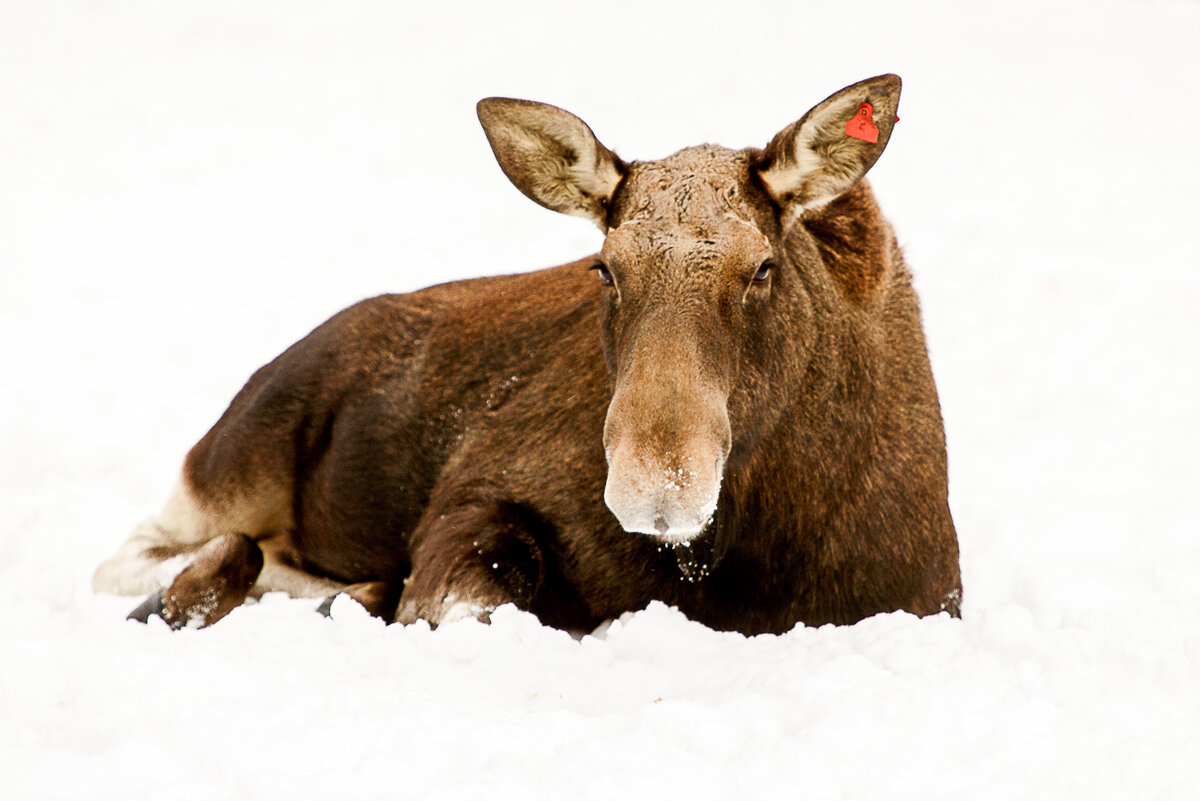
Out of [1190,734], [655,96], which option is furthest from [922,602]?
[655,96]

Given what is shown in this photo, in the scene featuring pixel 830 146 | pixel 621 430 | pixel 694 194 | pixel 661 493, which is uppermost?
pixel 830 146

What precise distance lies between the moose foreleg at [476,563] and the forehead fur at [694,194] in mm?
1346

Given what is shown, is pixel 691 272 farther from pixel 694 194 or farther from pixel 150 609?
pixel 150 609

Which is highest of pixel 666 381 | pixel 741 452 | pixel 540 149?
pixel 540 149

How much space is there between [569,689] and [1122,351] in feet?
19.8

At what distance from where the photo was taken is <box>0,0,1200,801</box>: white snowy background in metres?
3.62

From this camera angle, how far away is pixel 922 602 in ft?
16.9

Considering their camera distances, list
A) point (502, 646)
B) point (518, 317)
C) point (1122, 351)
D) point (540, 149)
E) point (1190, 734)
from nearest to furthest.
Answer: point (1190, 734), point (502, 646), point (540, 149), point (518, 317), point (1122, 351)

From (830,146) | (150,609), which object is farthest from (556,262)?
(830,146)

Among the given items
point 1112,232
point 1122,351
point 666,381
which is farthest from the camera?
point 1112,232

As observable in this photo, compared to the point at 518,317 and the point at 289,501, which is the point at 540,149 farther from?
the point at 289,501

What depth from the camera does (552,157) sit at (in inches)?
194

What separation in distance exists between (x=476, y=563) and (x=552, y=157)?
156cm

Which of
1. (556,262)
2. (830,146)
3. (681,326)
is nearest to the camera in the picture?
(681,326)
